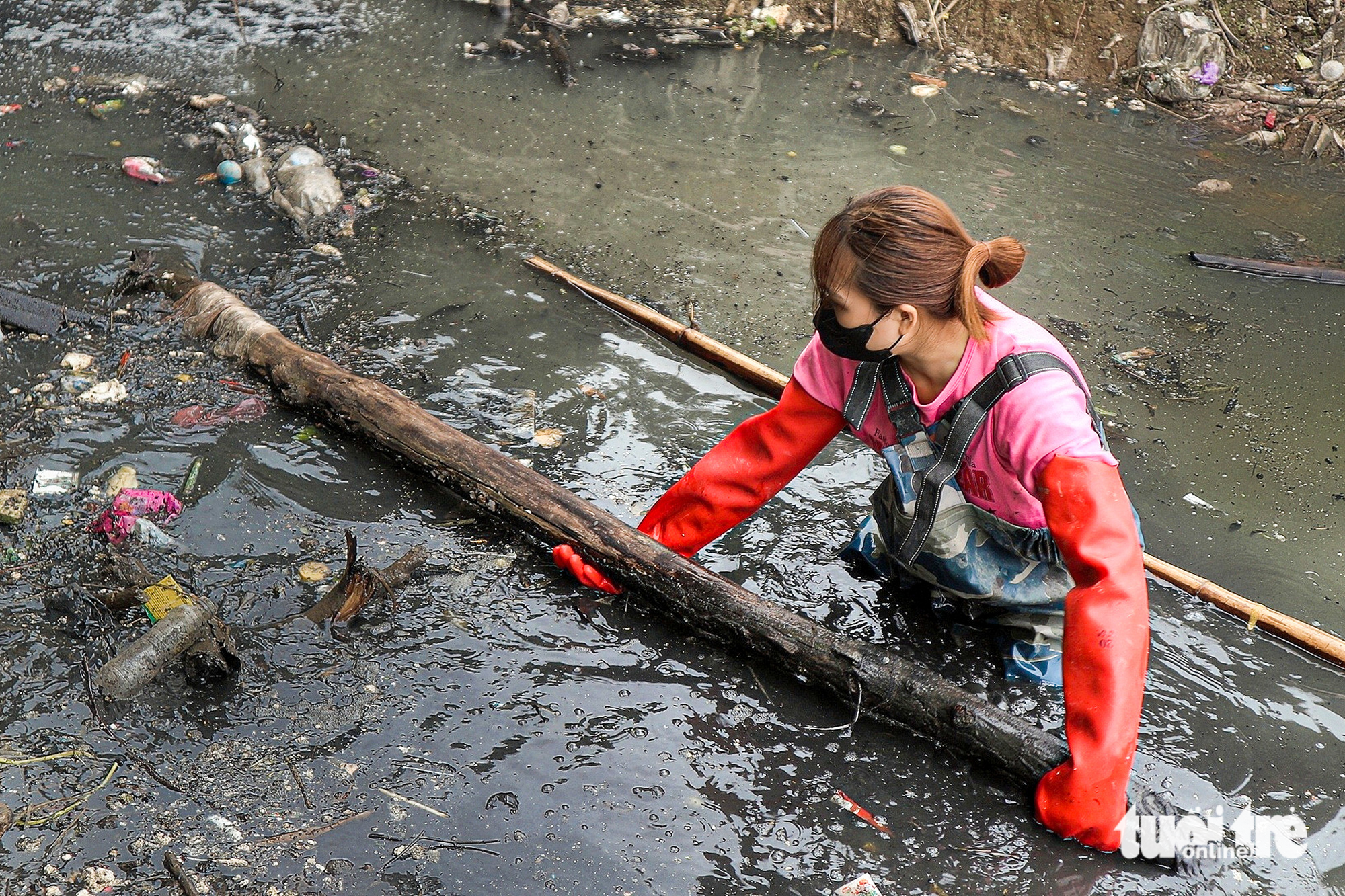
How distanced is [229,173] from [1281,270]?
5.53 metres

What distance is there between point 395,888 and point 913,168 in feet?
16.3

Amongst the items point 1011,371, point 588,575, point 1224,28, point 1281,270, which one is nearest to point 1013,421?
point 1011,371

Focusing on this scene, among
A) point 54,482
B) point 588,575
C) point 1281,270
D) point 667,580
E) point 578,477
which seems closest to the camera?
point 667,580

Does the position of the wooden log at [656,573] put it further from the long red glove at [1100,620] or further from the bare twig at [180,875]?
the bare twig at [180,875]

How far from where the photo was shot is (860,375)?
2646 millimetres

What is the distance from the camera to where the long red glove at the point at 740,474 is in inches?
111

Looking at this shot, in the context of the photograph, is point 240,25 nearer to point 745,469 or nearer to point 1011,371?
point 745,469

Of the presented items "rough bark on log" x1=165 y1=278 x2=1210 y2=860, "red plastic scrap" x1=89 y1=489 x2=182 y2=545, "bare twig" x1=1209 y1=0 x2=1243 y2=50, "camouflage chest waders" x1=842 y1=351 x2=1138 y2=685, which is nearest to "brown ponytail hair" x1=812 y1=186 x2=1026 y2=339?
"camouflage chest waders" x1=842 y1=351 x2=1138 y2=685

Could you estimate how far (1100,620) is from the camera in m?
2.15

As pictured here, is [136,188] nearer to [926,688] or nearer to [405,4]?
[405,4]

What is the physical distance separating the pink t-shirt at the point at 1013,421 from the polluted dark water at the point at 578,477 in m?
0.69

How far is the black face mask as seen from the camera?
7.80ft

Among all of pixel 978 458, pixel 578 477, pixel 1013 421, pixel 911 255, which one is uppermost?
pixel 911 255

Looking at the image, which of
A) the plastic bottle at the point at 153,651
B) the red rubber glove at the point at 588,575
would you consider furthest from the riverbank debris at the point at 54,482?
the red rubber glove at the point at 588,575
